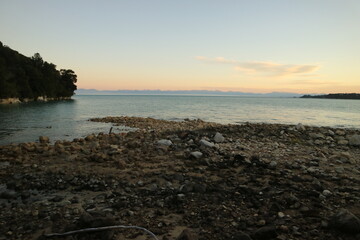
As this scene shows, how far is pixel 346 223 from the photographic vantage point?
12.3ft

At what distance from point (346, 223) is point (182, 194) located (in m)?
3.04

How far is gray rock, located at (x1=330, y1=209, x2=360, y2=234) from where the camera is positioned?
3.70m

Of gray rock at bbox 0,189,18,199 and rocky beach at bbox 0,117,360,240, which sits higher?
rocky beach at bbox 0,117,360,240

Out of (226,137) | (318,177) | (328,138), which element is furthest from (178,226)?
(328,138)

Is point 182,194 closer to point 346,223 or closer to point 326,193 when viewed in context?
point 346,223

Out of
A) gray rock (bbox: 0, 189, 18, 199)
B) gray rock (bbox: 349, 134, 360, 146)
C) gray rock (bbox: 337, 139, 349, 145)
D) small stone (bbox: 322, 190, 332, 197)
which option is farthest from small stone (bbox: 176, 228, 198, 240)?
gray rock (bbox: 349, 134, 360, 146)

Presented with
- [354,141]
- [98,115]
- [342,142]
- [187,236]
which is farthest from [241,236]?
[98,115]

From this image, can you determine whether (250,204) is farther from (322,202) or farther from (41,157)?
(41,157)

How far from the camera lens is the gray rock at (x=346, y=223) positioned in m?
3.70

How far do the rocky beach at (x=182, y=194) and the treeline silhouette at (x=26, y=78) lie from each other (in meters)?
66.2

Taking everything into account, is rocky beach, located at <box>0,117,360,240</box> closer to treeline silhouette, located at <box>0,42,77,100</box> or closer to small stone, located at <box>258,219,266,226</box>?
small stone, located at <box>258,219,266,226</box>

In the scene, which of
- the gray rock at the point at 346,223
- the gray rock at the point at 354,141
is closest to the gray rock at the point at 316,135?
the gray rock at the point at 354,141

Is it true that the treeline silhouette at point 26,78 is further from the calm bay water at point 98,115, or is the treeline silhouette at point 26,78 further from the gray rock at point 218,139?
the gray rock at point 218,139

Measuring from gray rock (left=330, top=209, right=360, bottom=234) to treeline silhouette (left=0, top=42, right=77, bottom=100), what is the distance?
72.6 metres
